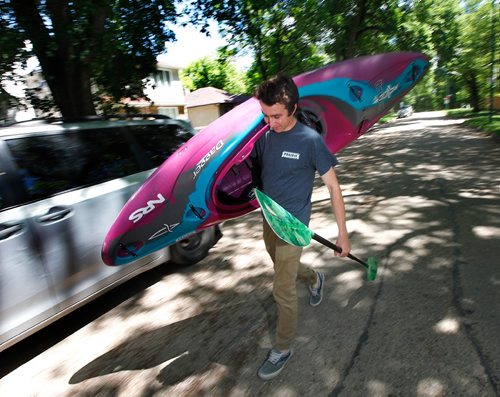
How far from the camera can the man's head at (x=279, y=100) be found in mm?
2146

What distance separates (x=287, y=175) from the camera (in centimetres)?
233

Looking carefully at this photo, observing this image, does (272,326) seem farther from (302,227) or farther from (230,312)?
(302,227)

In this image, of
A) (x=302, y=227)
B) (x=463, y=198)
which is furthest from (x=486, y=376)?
(x=463, y=198)

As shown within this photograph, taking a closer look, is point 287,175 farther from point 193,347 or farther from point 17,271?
point 17,271

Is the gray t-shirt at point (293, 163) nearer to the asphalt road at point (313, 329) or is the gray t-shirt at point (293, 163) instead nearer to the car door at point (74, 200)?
the asphalt road at point (313, 329)

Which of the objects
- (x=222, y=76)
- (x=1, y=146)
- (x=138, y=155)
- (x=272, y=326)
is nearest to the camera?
(x=1, y=146)

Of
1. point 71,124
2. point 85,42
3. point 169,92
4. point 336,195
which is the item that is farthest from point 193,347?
point 169,92

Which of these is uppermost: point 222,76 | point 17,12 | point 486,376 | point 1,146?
point 222,76

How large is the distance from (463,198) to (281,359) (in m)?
4.61

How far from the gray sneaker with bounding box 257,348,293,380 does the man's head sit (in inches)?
60.5

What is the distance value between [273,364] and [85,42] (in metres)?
5.90

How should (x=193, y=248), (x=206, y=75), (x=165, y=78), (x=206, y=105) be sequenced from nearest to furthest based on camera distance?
(x=193, y=248) < (x=165, y=78) < (x=206, y=105) < (x=206, y=75)

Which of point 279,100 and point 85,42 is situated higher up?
point 85,42

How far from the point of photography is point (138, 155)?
12.4 feet
